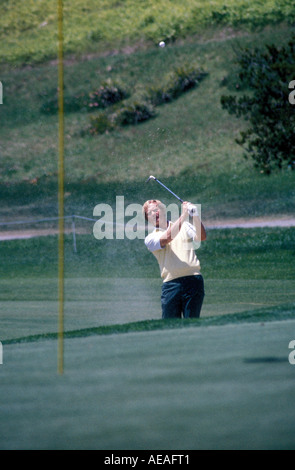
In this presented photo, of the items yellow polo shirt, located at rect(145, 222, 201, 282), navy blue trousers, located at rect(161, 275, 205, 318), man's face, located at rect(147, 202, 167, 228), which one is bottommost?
navy blue trousers, located at rect(161, 275, 205, 318)

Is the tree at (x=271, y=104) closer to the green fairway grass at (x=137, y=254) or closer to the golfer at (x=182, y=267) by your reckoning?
the green fairway grass at (x=137, y=254)

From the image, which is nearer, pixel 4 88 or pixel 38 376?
pixel 38 376

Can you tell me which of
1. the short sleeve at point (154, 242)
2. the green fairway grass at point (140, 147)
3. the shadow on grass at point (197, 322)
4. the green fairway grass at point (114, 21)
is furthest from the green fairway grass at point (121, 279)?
the green fairway grass at point (114, 21)

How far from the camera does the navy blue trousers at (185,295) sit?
287 inches

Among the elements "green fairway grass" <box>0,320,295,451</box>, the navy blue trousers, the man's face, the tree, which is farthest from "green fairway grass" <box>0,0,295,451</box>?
the tree

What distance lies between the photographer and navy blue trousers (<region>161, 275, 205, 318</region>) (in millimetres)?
7301

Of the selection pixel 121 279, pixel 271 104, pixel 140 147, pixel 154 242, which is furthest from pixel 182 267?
pixel 140 147

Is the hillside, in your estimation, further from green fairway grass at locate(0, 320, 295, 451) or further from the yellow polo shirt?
green fairway grass at locate(0, 320, 295, 451)

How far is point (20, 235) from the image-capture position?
2506 centimetres

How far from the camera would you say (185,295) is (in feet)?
24.0

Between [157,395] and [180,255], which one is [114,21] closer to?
[180,255]
